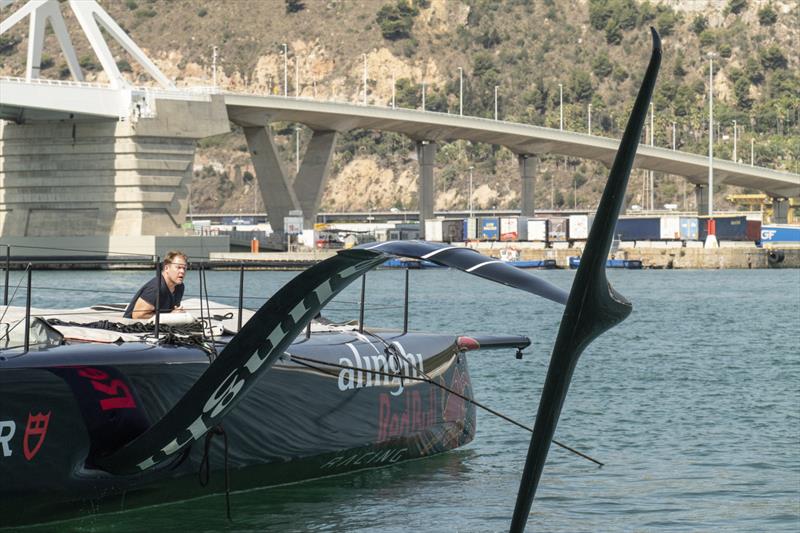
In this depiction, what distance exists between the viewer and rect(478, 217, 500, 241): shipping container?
264ft

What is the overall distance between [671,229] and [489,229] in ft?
34.0

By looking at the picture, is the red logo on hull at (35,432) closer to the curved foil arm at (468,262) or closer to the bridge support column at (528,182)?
the curved foil arm at (468,262)

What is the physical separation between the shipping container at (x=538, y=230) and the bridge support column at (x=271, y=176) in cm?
Answer: 1321

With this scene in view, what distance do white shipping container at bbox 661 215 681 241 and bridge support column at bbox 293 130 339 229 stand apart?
65.2ft

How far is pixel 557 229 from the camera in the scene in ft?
259

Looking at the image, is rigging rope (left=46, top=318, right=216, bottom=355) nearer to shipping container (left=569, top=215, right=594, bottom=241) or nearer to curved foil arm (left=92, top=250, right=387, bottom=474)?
curved foil arm (left=92, top=250, right=387, bottom=474)

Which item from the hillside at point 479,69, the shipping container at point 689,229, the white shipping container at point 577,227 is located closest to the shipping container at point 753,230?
the shipping container at point 689,229

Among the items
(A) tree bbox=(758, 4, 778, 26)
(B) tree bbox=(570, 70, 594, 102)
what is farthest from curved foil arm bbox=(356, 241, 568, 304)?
(A) tree bbox=(758, 4, 778, 26)

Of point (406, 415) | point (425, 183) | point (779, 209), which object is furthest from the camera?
point (779, 209)

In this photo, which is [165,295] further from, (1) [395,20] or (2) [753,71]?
(2) [753,71]

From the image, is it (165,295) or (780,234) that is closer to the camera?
(165,295)

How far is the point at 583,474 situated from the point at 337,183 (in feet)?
435

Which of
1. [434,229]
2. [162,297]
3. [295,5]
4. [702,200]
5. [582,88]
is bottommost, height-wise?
[434,229]

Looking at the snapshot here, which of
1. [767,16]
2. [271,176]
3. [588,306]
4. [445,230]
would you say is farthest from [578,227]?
[767,16]
